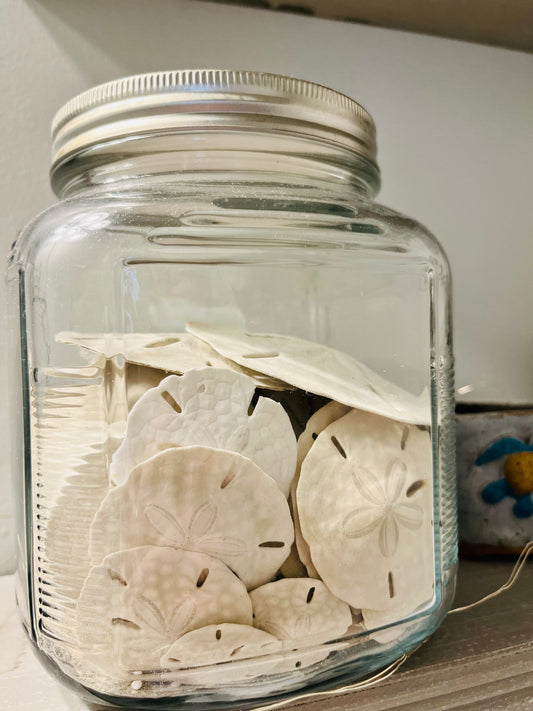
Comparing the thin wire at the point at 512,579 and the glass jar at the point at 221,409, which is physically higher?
the glass jar at the point at 221,409

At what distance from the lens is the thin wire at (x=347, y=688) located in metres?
0.29

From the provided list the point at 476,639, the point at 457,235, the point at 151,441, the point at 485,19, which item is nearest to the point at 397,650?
the point at 476,639

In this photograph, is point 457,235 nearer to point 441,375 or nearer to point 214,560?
point 441,375

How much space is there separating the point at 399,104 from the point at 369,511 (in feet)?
1.64

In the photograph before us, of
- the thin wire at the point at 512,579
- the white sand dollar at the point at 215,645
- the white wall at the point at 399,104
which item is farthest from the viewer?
the white wall at the point at 399,104

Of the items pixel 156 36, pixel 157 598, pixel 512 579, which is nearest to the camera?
pixel 157 598

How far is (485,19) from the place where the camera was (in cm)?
66

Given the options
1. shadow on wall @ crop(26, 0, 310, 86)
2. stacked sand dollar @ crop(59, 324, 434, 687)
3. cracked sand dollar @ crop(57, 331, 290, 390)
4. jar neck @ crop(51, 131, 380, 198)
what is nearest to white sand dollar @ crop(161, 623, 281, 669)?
stacked sand dollar @ crop(59, 324, 434, 687)

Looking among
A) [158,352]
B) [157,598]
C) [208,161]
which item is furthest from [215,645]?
[208,161]

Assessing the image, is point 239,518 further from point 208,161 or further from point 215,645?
point 208,161

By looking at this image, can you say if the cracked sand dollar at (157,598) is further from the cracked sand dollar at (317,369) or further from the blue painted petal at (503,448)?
the blue painted petal at (503,448)

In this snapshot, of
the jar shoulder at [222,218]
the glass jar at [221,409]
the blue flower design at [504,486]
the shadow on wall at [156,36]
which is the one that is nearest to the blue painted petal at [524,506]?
the blue flower design at [504,486]

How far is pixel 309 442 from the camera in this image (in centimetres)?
31

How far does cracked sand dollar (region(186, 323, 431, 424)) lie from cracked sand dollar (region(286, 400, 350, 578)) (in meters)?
0.01
